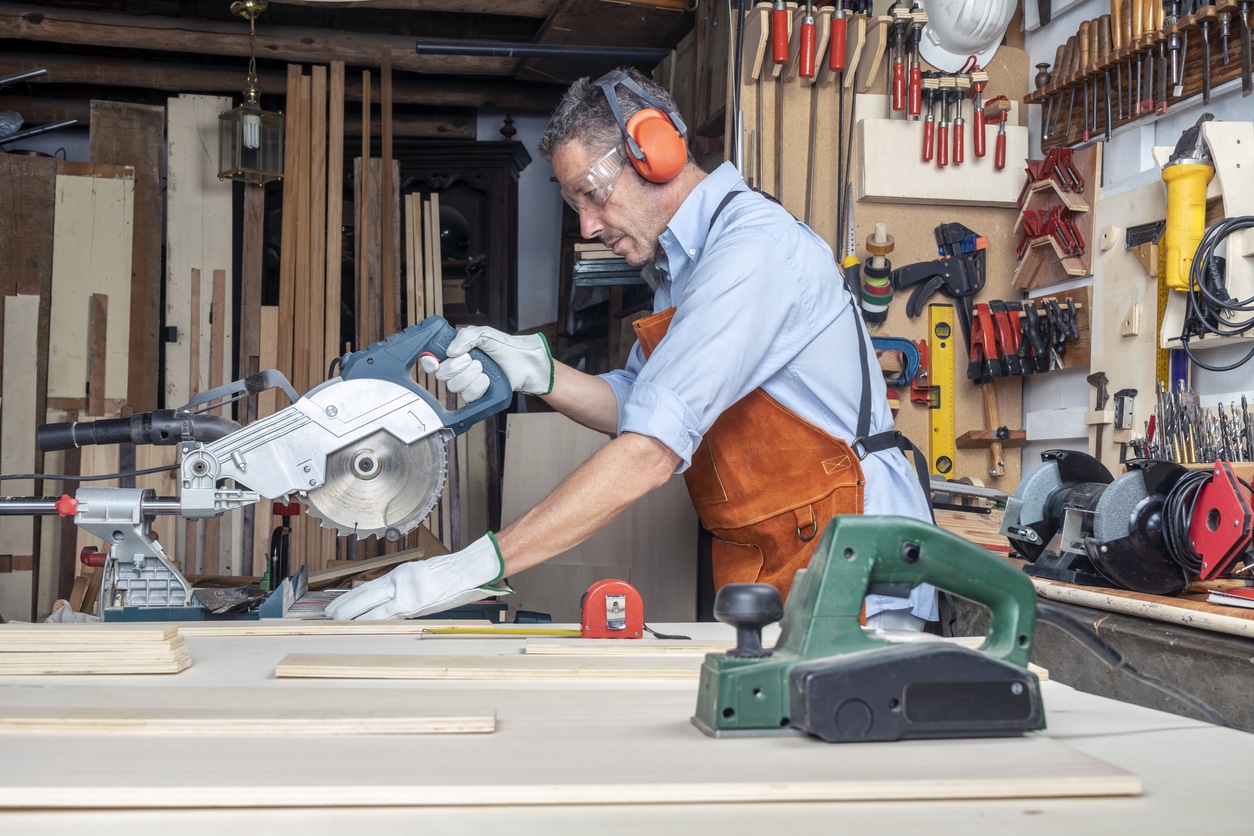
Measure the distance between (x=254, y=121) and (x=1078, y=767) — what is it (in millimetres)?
4459

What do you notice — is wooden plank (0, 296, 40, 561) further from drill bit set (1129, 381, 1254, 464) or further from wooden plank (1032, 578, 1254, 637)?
drill bit set (1129, 381, 1254, 464)

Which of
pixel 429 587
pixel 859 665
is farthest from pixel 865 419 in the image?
pixel 859 665

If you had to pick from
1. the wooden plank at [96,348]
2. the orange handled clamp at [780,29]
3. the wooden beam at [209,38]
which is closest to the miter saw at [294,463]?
the orange handled clamp at [780,29]

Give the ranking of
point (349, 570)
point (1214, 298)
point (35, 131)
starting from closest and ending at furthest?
1. point (1214, 298)
2. point (349, 570)
3. point (35, 131)

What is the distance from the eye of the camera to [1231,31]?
2660 mm

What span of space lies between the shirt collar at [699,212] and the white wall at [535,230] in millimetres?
3765

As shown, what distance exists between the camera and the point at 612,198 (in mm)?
2209

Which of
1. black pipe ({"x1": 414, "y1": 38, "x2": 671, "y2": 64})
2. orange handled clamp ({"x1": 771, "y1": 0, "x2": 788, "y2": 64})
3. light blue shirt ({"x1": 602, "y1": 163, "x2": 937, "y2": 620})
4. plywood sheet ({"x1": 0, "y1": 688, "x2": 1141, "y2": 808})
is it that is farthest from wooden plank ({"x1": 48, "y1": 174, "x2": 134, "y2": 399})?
plywood sheet ({"x1": 0, "y1": 688, "x2": 1141, "y2": 808})

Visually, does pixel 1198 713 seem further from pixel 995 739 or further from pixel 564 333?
pixel 564 333

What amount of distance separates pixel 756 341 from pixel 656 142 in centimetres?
50

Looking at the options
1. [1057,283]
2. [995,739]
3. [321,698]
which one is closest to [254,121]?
[1057,283]

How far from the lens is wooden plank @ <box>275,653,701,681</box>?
1115mm

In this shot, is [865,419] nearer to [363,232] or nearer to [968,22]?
[968,22]

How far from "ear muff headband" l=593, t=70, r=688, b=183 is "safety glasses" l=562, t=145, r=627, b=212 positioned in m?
0.03
